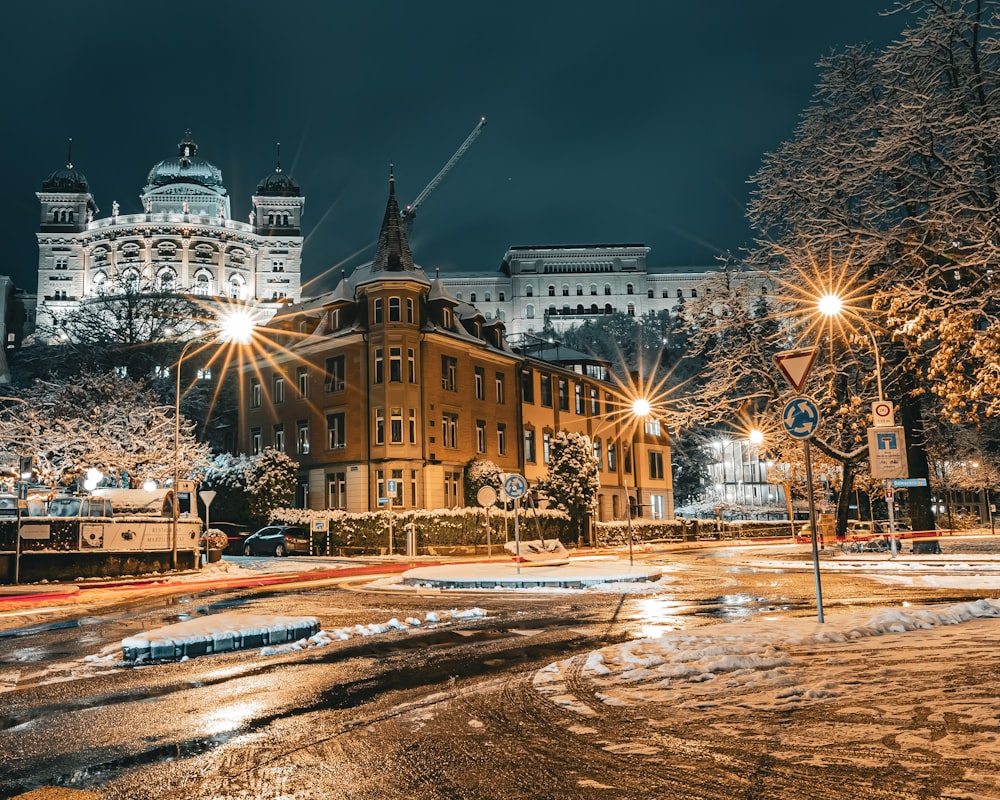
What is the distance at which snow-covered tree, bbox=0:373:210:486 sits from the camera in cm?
4281

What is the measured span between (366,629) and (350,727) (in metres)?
5.81

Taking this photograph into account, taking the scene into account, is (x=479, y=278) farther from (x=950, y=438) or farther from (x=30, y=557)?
(x=30, y=557)

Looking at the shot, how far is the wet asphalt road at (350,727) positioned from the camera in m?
5.01

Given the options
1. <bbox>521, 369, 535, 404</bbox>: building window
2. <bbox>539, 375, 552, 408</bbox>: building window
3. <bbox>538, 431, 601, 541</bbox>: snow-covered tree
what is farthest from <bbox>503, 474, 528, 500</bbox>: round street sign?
<bbox>539, 375, 552, 408</bbox>: building window

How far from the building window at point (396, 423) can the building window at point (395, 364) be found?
4.99ft

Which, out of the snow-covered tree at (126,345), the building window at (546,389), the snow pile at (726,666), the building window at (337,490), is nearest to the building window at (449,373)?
the building window at (337,490)

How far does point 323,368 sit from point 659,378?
227ft

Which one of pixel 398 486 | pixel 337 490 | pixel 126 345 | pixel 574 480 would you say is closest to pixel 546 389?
pixel 574 480

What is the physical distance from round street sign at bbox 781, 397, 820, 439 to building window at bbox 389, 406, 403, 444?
3313cm

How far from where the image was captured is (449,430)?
46.1 m

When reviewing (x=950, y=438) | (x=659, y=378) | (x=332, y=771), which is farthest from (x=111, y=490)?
(x=659, y=378)

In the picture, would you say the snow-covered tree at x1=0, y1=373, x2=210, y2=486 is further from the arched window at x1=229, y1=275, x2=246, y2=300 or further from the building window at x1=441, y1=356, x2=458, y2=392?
the arched window at x1=229, y1=275, x2=246, y2=300

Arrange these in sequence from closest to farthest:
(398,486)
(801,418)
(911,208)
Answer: (801,418)
(911,208)
(398,486)

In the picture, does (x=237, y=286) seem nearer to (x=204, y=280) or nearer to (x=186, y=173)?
(x=204, y=280)
